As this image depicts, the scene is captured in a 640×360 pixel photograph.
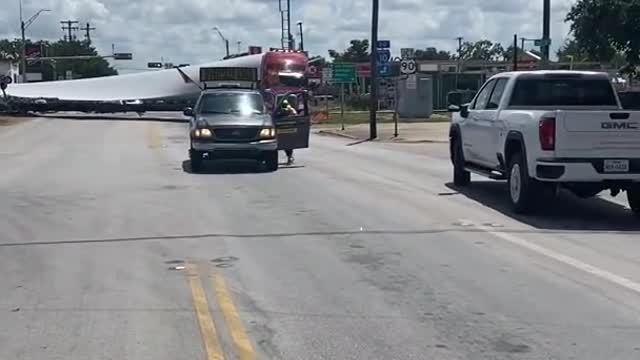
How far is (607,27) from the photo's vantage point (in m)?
30.2

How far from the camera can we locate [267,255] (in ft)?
38.0

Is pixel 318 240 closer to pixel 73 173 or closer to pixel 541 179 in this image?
pixel 541 179

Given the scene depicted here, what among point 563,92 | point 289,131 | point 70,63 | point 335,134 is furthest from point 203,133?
point 70,63

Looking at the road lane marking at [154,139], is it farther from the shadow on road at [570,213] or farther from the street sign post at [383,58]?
the shadow on road at [570,213]

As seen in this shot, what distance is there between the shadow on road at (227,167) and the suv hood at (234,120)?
1073mm

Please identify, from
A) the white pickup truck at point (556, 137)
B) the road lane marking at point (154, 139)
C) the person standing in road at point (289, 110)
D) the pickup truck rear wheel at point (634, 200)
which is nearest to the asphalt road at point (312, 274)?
the pickup truck rear wheel at point (634, 200)

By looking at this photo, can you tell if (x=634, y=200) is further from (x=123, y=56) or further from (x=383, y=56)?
(x=123, y=56)

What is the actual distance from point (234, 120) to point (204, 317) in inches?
611

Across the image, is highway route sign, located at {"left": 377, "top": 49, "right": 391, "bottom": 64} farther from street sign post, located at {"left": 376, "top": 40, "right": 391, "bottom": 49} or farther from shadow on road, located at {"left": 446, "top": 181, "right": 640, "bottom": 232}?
shadow on road, located at {"left": 446, "top": 181, "right": 640, "bottom": 232}

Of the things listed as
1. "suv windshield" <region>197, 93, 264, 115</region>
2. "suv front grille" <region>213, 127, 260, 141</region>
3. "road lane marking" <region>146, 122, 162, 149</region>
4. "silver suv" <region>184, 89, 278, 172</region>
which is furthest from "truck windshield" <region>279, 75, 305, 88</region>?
"suv front grille" <region>213, 127, 260, 141</region>

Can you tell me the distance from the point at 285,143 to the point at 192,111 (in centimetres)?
255

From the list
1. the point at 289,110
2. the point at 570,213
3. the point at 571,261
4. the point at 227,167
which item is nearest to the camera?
the point at 571,261

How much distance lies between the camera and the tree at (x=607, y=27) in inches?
1167

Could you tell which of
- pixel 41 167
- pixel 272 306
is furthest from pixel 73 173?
pixel 272 306
